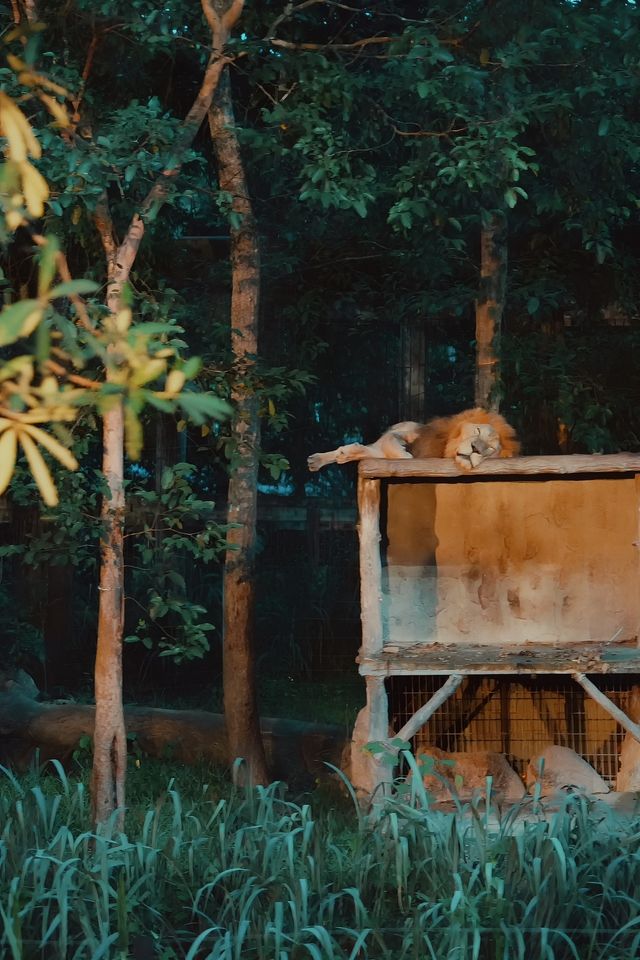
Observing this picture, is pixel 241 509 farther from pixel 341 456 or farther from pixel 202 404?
pixel 202 404

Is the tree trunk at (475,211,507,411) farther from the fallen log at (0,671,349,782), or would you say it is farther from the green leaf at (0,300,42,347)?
the green leaf at (0,300,42,347)

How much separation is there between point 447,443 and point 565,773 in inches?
71.9

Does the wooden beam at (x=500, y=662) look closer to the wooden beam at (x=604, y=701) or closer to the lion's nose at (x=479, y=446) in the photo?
the wooden beam at (x=604, y=701)

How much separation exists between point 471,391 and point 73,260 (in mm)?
3423

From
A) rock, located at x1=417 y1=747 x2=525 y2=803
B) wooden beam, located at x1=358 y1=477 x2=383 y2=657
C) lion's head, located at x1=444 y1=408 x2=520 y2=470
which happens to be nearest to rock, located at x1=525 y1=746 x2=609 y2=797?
rock, located at x1=417 y1=747 x2=525 y2=803

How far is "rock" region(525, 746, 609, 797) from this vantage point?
658 centimetres

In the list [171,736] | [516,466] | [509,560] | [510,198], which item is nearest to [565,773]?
[509,560]

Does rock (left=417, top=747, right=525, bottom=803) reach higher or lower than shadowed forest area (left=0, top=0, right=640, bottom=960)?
lower

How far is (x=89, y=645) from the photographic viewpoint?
10.9 metres

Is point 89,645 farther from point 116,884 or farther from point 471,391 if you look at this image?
point 116,884

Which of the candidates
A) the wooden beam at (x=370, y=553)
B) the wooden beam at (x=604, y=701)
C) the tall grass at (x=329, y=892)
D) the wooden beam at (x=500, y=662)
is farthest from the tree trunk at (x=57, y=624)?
the tall grass at (x=329, y=892)

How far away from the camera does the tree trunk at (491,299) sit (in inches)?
313

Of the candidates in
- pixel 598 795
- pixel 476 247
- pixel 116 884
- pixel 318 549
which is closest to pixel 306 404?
pixel 318 549

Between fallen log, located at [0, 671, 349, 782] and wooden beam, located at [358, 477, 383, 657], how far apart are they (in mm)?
1803
